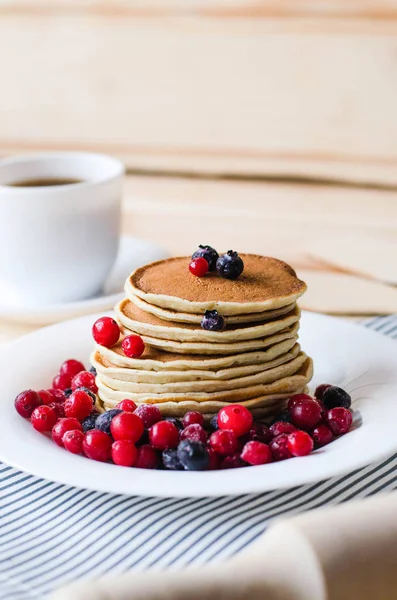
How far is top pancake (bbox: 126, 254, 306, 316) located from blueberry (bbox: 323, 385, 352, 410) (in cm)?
14

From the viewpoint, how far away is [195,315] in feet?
3.73

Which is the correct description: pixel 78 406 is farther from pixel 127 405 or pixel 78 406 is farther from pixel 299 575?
pixel 299 575

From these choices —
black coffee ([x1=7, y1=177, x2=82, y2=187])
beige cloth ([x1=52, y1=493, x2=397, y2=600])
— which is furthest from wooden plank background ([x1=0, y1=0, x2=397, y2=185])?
beige cloth ([x1=52, y1=493, x2=397, y2=600])

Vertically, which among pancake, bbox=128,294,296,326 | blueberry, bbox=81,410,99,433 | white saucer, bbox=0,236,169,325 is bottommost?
white saucer, bbox=0,236,169,325

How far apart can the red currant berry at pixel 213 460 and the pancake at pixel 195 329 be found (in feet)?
0.51

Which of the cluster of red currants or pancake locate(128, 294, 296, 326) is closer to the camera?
the cluster of red currants

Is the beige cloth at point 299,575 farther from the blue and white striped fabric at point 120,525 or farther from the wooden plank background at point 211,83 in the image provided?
the wooden plank background at point 211,83

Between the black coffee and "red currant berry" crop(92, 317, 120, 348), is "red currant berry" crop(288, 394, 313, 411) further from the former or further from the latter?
the black coffee

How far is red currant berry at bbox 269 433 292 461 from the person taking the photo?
1033 millimetres

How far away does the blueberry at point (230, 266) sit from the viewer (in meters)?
1.19

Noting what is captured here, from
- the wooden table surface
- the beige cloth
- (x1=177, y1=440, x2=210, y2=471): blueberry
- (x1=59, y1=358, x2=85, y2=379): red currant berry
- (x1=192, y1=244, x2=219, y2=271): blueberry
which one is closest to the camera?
the beige cloth

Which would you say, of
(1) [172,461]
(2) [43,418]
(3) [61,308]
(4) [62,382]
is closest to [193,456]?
(1) [172,461]

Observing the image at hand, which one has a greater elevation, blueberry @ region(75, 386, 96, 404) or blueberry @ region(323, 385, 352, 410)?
blueberry @ region(323, 385, 352, 410)

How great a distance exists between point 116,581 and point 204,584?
0.06 metres
